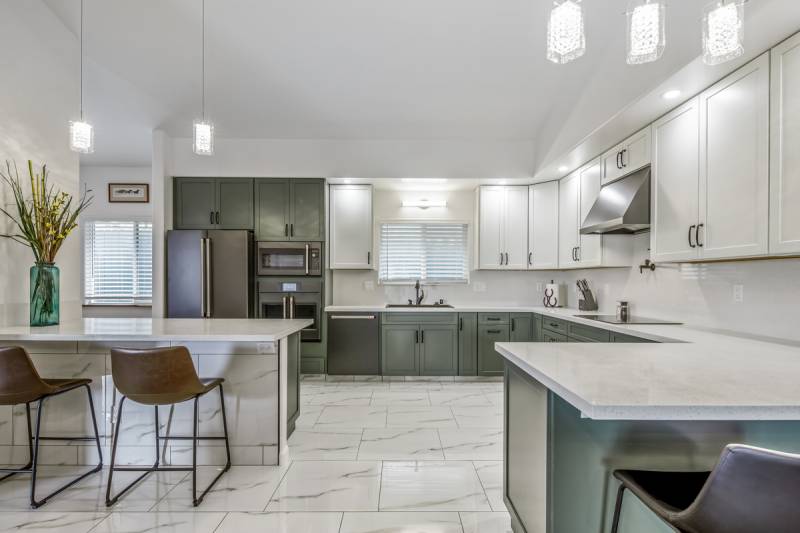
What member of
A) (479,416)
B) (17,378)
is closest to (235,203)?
(17,378)

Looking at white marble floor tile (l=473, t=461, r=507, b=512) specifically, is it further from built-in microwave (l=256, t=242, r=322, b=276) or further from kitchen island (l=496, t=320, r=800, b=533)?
built-in microwave (l=256, t=242, r=322, b=276)

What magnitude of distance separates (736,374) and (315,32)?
3.60 meters

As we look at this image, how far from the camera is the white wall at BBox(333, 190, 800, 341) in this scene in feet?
7.65

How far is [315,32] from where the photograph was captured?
132 inches

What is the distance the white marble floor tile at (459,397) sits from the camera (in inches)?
154

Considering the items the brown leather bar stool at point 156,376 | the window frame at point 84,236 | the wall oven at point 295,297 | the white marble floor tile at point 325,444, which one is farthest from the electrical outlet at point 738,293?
the window frame at point 84,236

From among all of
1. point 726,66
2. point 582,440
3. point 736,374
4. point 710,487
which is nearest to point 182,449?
point 582,440

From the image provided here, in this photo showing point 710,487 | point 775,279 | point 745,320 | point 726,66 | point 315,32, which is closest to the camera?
point 710,487

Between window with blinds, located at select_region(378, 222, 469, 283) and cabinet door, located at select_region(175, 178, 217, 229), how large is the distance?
2089 mm

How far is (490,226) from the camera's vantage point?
4898 mm

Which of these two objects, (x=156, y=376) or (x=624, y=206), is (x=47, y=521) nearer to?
(x=156, y=376)

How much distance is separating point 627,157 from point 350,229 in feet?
9.69

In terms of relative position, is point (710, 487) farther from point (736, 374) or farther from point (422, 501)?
point (422, 501)

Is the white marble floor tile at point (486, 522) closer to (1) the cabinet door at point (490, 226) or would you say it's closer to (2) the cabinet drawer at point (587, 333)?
(2) the cabinet drawer at point (587, 333)
